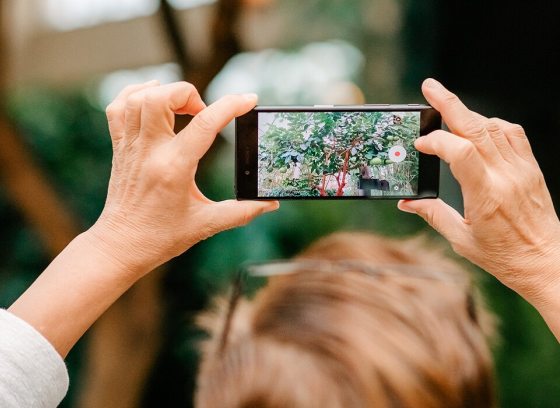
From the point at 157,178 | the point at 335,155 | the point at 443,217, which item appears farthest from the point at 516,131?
the point at 157,178

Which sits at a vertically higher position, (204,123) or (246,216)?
(204,123)

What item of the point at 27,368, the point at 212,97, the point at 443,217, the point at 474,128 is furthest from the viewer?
the point at 212,97

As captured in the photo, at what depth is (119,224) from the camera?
2.33ft

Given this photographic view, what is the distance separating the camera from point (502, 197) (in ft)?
2.26

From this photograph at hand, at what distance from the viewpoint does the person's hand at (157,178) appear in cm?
69

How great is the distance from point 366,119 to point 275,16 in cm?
45

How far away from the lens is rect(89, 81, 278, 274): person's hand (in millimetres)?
690

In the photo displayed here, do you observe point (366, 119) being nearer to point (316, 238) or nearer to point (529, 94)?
point (316, 238)

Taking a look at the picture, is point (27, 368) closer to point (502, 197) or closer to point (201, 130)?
point (201, 130)

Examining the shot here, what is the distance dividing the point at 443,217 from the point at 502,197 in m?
0.12

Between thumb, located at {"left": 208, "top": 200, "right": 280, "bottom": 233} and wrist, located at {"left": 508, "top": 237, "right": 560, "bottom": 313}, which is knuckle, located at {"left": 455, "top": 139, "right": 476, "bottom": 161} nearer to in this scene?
wrist, located at {"left": 508, "top": 237, "right": 560, "bottom": 313}

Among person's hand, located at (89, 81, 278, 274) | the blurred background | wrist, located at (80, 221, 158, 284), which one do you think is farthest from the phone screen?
the blurred background

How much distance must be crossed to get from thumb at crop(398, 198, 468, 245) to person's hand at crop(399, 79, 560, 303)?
14 millimetres

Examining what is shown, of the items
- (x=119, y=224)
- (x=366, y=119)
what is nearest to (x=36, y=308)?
(x=119, y=224)
